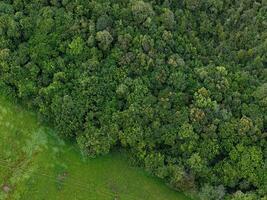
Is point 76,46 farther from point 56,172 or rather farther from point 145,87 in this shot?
point 56,172

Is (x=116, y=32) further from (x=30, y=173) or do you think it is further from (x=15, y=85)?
(x=30, y=173)

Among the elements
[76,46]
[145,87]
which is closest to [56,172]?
[145,87]

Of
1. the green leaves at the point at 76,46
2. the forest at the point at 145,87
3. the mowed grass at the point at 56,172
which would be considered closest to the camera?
the forest at the point at 145,87

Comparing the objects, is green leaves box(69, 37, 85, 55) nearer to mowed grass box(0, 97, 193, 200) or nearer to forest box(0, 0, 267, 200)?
forest box(0, 0, 267, 200)

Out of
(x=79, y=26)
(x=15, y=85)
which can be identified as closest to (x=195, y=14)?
(x=79, y=26)

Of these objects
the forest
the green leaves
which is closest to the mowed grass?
the forest

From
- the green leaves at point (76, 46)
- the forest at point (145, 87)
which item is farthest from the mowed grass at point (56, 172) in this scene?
the green leaves at point (76, 46)

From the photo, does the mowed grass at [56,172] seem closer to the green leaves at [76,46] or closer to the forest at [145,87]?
the forest at [145,87]
